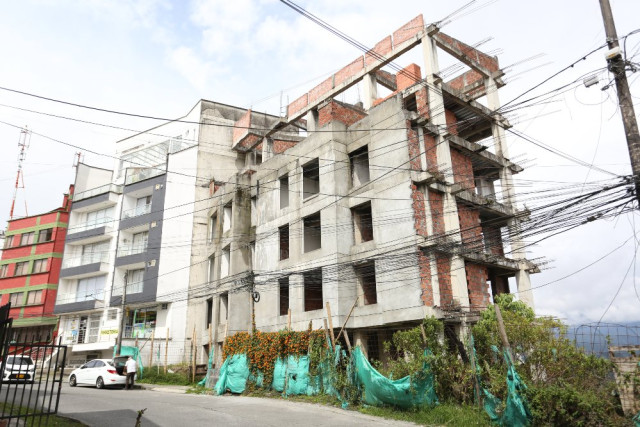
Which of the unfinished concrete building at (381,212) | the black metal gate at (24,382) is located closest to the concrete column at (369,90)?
the unfinished concrete building at (381,212)

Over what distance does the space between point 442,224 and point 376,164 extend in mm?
3933

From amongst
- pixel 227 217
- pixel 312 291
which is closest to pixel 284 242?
pixel 312 291

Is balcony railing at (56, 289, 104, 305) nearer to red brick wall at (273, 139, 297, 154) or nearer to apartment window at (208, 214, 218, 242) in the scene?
apartment window at (208, 214, 218, 242)

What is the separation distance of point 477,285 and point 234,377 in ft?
37.4

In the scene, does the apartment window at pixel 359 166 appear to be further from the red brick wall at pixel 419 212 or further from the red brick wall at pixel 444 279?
the red brick wall at pixel 444 279

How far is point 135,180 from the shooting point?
3891 centimetres

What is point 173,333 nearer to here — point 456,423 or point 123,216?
point 123,216

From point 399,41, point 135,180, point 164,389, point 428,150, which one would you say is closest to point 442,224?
point 428,150

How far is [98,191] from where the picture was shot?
132 feet

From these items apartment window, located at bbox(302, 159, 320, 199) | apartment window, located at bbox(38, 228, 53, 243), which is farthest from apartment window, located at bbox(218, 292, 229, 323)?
apartment window, located at bbox(38, 228, 53, 243)

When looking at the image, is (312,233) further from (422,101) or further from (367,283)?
(422,101)

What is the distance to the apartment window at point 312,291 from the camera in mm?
21906

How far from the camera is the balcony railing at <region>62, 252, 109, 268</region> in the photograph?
3831 cm

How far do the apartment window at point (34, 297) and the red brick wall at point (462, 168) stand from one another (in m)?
36.1
